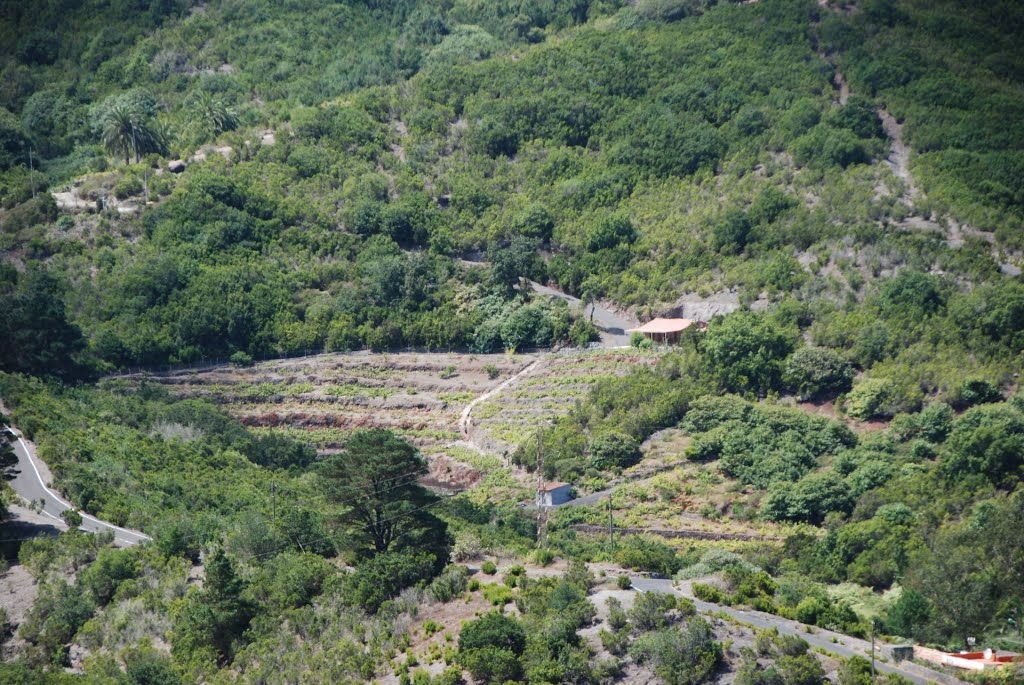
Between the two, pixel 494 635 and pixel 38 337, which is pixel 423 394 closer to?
pixel 38 337

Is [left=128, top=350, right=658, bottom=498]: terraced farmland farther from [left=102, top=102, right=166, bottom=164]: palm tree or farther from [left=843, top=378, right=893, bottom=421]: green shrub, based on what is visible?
[left=102, top=102, right=166, bottom=164]: palm tree

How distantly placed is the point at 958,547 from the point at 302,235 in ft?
199

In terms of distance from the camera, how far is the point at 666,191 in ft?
396

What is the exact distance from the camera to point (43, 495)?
8369cm

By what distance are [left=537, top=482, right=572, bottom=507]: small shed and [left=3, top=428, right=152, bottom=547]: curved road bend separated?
19568 millimetres

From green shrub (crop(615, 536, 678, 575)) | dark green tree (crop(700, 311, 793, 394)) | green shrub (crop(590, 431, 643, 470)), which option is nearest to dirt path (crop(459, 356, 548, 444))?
green shrub (crop(590, 431, 643, 470))

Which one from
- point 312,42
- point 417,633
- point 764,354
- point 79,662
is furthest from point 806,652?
point 312,42

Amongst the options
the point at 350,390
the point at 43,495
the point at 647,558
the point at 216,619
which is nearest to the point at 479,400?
the point at 350,390

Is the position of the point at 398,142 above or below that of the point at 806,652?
below

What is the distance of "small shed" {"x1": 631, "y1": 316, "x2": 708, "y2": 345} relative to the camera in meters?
104

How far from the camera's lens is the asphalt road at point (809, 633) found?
183 ft

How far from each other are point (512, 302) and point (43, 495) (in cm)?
3694

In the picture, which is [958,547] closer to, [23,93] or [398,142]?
[398,142]

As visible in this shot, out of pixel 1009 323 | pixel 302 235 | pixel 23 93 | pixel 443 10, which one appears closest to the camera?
pixel 1009 323
